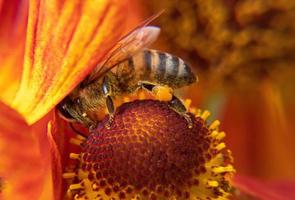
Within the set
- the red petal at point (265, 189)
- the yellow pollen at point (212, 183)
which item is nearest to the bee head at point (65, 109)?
the yellow pollen at point (212, 183)

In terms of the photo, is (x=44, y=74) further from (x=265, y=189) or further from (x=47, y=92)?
(x=265, y=189)

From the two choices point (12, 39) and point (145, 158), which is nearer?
point (145, 158)

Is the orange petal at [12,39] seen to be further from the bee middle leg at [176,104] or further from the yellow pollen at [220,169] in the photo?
the yellow pollen at [220,169]

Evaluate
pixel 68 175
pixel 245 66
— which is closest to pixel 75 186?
pixel 68 175

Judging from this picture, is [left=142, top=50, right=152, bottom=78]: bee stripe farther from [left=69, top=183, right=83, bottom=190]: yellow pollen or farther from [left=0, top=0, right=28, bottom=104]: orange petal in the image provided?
[left=0, top=0, right=28, bottom=104]: orange petal

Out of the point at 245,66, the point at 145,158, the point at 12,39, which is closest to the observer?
the point at 145,158

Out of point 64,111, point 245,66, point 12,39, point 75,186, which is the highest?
point 245,66
